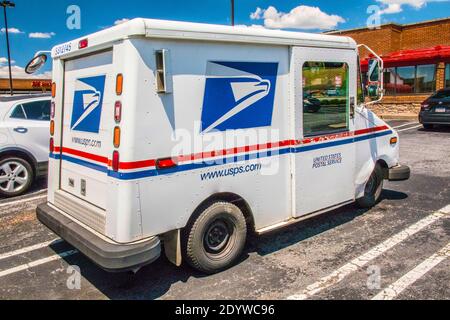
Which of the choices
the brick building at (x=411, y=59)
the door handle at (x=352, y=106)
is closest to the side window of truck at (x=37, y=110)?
the door handle at (x=352, y=106)

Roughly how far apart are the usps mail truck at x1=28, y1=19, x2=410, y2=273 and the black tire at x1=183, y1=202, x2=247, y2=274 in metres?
0.01

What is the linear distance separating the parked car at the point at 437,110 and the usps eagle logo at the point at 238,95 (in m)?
12.8

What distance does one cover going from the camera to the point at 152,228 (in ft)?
12.1

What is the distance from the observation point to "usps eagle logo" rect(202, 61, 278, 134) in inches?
156

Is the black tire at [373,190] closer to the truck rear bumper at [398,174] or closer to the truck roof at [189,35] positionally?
the truck rear bumper at [398,174]

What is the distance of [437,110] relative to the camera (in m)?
15.0

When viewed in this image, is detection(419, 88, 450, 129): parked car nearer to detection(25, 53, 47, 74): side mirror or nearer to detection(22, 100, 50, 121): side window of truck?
detection(22, 100, 50, 121): side window of truck

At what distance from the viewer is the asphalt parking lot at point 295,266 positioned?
3820mm

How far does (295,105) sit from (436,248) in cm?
236

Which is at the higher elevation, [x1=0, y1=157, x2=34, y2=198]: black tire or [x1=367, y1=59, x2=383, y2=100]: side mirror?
[x1=367, y1=59, x2=383, y2=100]: side mirror

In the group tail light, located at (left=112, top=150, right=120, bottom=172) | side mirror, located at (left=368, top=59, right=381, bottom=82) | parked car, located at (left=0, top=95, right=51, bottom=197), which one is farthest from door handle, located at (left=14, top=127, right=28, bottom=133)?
side mirror, located at (left=368, top=59, right=381, bottom=82)

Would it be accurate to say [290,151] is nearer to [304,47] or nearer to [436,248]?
[304,47]

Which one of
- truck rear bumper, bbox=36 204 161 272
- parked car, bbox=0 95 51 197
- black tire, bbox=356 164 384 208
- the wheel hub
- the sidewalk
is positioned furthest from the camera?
the sidewalk
